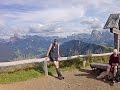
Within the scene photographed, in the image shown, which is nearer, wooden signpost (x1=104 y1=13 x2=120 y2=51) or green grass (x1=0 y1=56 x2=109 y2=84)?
green grass (x1=0 y1=56 x2=109 y2=84)

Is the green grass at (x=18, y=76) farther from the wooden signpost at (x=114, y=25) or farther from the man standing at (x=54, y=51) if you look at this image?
the wooden signpost at (x=114, y=25)

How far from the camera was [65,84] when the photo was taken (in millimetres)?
14609

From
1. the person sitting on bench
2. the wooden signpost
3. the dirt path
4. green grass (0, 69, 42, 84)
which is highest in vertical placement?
the wooden signpost

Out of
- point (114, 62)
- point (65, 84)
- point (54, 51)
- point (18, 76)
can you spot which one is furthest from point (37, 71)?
point (114, 62)

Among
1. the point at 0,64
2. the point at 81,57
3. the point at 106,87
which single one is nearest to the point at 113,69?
the point at 106,87

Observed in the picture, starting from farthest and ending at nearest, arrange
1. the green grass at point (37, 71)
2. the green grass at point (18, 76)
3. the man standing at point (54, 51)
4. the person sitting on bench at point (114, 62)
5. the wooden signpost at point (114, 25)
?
the wooden signpost at point (114, 25) < the man standing at point (54, 51) < the green grass at point (37, 71) < the green grass at point (18, 76) < the person sitting on bench at point (114, 62)

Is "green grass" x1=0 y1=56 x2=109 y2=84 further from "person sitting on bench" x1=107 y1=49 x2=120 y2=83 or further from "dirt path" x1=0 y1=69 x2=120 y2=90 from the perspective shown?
"person sitting on bench" x1=107 y1=49 x2=120 y2=83

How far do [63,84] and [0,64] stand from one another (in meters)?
2.72

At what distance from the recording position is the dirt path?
1405 centimetres

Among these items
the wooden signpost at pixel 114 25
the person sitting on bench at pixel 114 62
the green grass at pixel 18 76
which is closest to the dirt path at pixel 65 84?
the green grass at pixel 18 76

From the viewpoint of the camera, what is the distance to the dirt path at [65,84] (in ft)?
46.1

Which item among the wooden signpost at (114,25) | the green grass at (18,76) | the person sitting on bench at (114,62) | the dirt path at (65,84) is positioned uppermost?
the wooden signpost at (114,25)

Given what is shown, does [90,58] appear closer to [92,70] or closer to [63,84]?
[92,70]

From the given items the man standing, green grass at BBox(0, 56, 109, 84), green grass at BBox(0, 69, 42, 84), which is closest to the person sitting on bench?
the man standing
